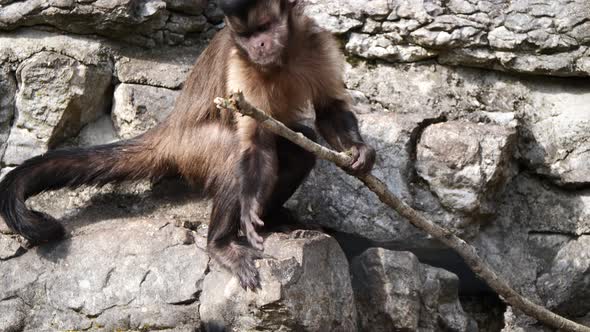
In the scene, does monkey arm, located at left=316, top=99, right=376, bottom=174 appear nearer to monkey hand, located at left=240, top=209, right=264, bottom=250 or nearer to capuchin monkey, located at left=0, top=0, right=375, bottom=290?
capuchin monkey, located at left=0, top=0, right=375, bottom=290

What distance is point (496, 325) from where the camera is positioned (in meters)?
5.92

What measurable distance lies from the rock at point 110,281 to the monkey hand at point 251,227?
1.06 ft

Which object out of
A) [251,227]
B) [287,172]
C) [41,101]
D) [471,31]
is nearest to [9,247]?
[41,101]

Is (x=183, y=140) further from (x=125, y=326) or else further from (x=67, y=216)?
(x=125, y=326)

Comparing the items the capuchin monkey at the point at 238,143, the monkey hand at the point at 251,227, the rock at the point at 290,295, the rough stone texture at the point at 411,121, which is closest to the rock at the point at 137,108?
the rough stone texture at the point at 411,121

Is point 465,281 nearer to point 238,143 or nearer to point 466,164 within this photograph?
point 466,164

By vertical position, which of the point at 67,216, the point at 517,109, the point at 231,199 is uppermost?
the point at 517,109

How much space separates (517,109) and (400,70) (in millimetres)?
824

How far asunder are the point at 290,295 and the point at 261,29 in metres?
1.48

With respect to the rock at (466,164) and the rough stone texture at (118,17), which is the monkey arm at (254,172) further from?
the rough stone texture at (118,17)

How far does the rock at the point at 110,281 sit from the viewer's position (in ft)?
16.1

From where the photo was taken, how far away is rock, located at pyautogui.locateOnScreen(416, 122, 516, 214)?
18.4ft

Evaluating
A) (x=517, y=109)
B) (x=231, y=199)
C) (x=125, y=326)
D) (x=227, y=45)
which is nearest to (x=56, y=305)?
(x=125, y=326)

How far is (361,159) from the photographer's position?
16.9 ft
